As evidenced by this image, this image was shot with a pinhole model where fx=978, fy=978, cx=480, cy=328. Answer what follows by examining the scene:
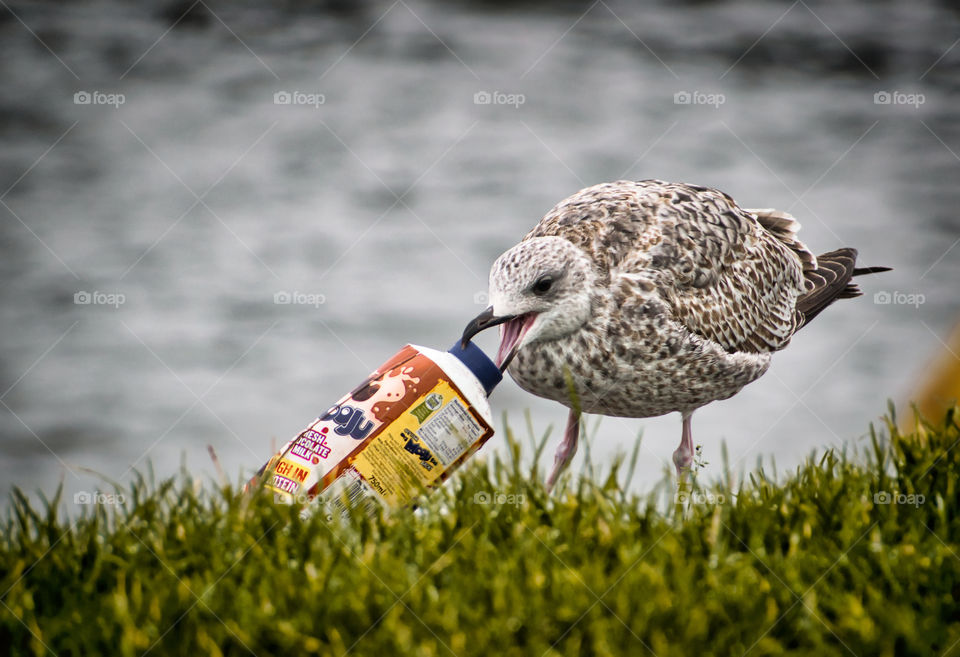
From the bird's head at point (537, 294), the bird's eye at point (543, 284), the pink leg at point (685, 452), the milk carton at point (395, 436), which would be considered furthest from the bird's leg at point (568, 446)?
the milk carton at point (395, 436)

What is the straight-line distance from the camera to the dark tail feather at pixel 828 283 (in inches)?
200

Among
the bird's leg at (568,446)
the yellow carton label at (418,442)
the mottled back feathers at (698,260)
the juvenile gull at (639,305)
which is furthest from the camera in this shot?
the bird's leg at (568,446)

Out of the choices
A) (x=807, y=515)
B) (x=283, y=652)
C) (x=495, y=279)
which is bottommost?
(x=283, y=652)

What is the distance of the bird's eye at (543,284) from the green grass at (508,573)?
1.93ft

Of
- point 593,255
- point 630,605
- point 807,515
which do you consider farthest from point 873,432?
point 630,605

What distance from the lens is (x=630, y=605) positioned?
291 cm

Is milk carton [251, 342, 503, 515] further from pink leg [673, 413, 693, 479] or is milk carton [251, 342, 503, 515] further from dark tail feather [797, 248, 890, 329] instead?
dark tail feather [797, 248, 890, 329]

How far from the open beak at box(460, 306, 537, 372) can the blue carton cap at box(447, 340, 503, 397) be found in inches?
1.3

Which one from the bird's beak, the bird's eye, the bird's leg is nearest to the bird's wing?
the bird's eye

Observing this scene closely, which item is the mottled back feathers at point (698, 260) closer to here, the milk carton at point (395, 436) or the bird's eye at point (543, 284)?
the bird's eye at point (543, 284)

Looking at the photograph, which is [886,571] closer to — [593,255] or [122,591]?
[593,255]

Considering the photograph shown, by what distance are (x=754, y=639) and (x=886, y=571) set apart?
60cm

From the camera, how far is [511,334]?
12.9 feet

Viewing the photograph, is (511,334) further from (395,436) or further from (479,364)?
(395,436)
